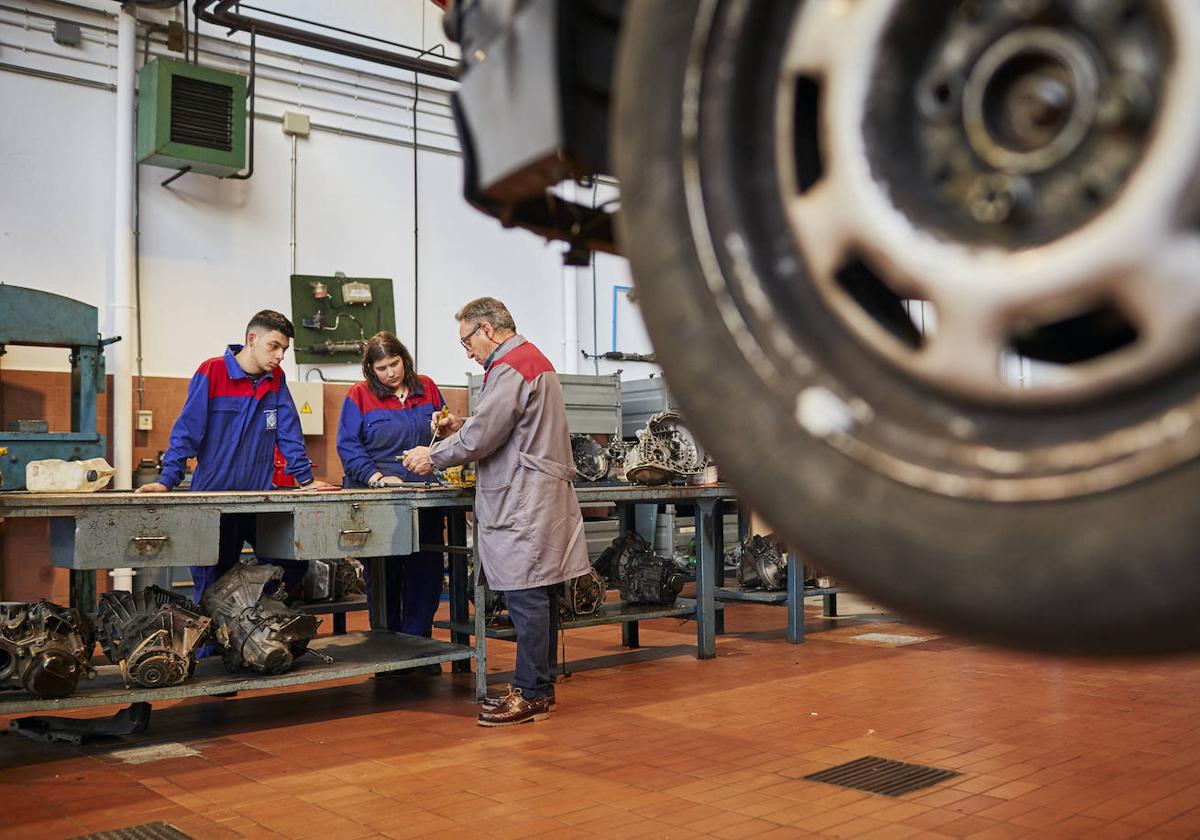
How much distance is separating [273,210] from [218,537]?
578 cm

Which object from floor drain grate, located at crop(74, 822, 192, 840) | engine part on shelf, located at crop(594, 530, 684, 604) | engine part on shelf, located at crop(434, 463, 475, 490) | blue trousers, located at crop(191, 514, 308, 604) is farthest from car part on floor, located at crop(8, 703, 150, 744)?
engine part on shelf, located at crop(594, 530, 684, 604)

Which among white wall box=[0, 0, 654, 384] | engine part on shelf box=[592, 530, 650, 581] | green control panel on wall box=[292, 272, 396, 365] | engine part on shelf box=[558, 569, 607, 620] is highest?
white wall box=[0, 0, 654, 384]

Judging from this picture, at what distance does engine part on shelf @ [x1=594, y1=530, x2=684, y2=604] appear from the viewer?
237 inches

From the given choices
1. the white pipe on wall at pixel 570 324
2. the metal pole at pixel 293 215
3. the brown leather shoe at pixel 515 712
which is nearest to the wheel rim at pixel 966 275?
the brown leather shoe at pixel 515 712

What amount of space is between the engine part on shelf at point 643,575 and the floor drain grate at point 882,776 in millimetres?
2344

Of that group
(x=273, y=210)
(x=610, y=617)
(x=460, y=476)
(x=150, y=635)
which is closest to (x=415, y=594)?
(x=460, y=476)

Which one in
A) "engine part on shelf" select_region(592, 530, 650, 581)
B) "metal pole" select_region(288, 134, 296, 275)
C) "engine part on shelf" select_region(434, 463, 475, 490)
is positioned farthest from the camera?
"metal pole" select_region(288, 134, 296, 275)

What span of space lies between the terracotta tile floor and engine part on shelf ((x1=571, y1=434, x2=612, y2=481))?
1414 mm

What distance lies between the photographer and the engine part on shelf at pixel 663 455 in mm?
6121

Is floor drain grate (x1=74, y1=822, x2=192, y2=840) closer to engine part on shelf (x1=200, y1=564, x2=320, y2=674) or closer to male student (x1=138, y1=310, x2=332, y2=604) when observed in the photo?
engine part on shelf (x1=200, y1=564, x2=320, y2=674)

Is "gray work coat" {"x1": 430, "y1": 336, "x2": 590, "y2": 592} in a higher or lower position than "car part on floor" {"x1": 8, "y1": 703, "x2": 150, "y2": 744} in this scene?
higher

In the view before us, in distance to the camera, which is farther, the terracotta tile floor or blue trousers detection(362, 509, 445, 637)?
blue trousers detection(362, 509, 445, 637)

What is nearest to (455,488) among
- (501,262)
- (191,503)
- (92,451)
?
(191,503)

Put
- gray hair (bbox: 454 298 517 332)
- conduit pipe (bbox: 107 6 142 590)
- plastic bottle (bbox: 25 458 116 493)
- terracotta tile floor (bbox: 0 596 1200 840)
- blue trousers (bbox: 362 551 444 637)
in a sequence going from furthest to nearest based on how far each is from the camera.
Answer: conduit pipe (bbox: 107 6 142 590) < blue trousers (bbox: 362 551 444 637) < gray hair (bbox: 454 298 517 332) < plastic bottle (bbox: 25 458 116 493) < terracotta tile floor (bbox: 0 596 1200 840)
